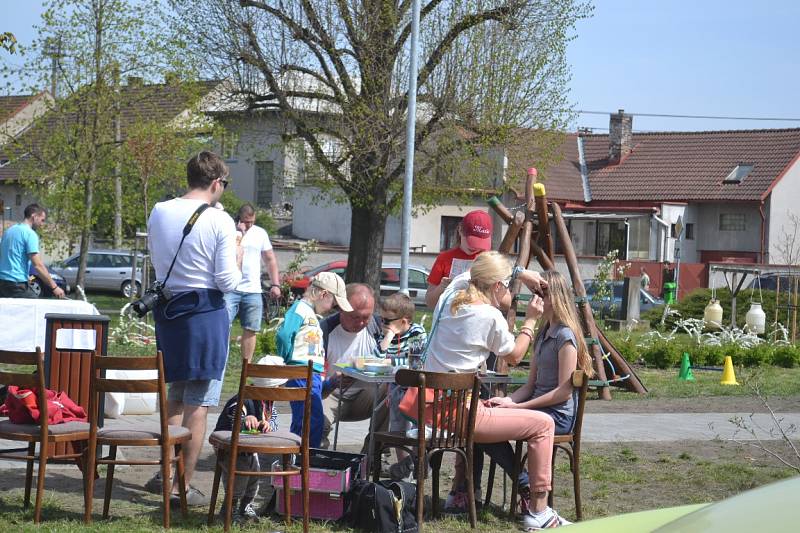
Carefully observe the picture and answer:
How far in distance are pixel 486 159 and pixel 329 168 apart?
3488 millimetres

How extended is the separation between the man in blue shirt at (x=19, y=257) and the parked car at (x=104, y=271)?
987 inches

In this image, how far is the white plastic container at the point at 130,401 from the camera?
9.95 m

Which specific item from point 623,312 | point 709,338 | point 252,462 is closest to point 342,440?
point 252,462

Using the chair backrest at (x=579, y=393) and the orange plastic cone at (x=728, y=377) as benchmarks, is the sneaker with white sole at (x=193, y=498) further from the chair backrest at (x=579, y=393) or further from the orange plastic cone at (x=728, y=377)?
the orange plastic cone at (x=728, y=377)

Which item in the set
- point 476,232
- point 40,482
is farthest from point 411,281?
point 40,482

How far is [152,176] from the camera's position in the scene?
30266mm

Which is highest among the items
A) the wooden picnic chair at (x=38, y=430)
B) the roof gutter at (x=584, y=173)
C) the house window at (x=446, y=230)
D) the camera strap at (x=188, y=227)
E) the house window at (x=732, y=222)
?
the roof gutter at (x=584, y=173)

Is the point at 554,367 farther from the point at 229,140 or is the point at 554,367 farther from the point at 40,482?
the point at 229,140

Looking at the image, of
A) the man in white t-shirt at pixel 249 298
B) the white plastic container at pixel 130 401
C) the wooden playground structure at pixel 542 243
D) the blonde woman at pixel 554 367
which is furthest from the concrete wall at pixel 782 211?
the blonde woman at pixel 554 367

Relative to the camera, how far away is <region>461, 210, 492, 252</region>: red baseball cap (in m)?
9.04

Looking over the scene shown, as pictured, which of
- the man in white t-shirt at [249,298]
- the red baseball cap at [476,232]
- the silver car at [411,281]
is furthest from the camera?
the silver car at [411,281]

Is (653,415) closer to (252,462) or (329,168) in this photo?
(252,462)

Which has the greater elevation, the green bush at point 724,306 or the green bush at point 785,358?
the green bush at point 724,306

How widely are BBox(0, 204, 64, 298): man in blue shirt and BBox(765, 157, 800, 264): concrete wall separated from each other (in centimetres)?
4274
